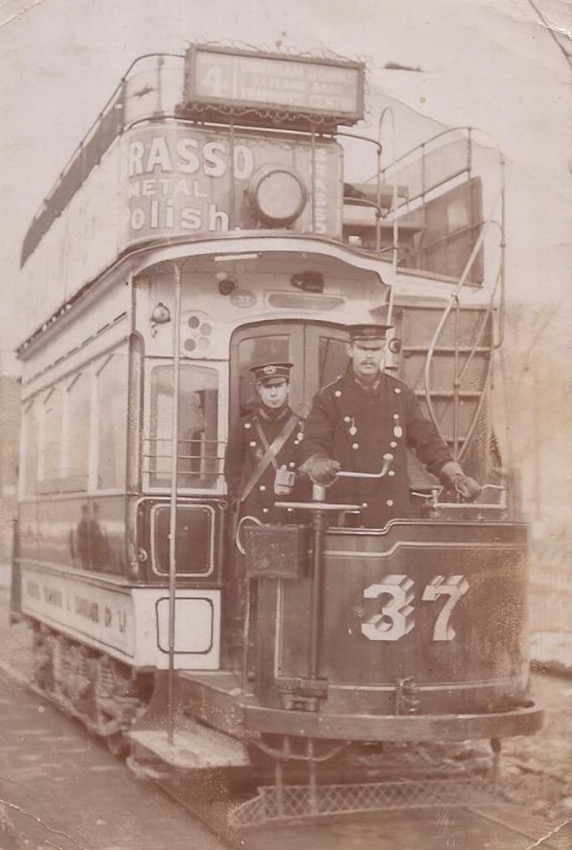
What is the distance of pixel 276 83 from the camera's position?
Result: 315 cm

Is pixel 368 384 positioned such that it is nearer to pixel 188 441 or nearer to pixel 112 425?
pixel 188 441

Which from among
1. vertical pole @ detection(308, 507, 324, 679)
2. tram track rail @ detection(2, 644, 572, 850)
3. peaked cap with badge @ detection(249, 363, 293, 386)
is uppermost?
peaked cap with badge @ detection(249, 363, 293, 386)

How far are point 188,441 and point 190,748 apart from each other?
86 centimetres

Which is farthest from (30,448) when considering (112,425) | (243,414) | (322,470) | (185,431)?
(322,470)

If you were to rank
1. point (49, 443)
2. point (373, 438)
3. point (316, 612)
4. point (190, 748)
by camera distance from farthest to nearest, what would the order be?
point (49, 443), point (373, 438), point (190, 748), point (316, 612)

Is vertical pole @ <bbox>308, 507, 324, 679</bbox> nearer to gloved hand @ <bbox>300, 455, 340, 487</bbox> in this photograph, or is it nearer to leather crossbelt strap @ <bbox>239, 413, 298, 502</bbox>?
gloved hand @ <bbox>300, 455, 340, 487</bbox>

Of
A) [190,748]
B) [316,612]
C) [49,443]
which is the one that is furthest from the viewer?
[49,443]

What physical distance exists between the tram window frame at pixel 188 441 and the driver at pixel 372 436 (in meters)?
0.26

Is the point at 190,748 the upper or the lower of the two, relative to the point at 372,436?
lower

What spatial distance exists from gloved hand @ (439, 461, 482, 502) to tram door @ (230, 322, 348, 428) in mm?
420

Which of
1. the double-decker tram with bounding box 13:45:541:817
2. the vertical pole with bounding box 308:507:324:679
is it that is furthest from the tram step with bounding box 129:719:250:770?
the vertical pole with bounding box 308:507:324:679

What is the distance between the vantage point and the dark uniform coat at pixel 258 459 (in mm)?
3094

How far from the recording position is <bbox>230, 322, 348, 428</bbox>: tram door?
316 cm

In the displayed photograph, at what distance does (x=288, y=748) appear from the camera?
9.66 feet
